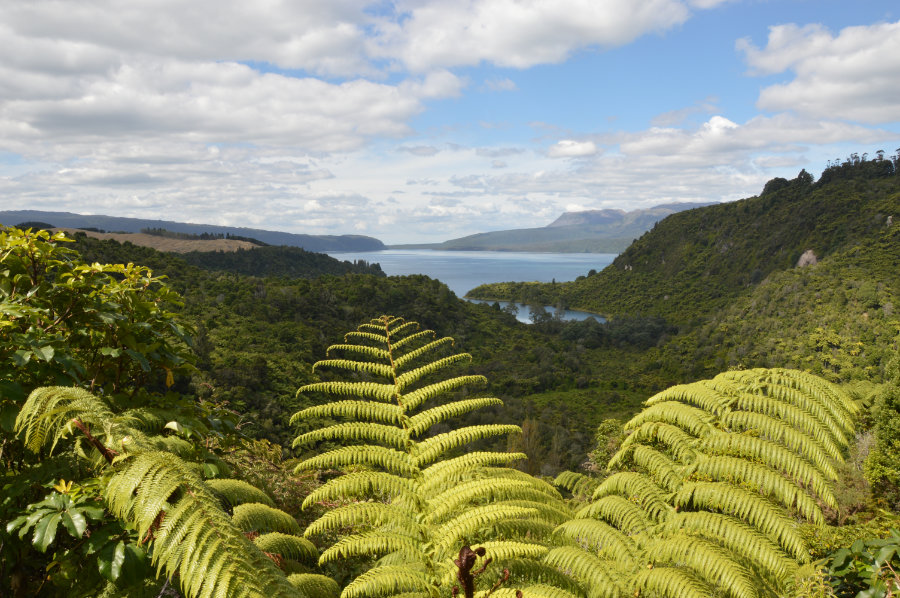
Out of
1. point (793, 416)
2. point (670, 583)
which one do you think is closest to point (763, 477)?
point (793, 416)

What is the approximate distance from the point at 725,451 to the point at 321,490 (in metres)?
1.87

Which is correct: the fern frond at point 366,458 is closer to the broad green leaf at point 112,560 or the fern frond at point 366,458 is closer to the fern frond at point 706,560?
the broad green leaf at point 112,560

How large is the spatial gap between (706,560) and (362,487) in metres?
1.40

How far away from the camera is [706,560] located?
190cm

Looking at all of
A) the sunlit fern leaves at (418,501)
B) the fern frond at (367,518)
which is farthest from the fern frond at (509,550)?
the fern frond at (367,518)

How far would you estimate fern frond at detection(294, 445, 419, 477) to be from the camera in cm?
196

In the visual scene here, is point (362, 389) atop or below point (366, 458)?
atop

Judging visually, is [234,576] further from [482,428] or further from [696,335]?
[696,335]

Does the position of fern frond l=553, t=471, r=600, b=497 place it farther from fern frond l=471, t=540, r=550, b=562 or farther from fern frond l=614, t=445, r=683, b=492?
fern frond l=471, t=540, r=550, b=562

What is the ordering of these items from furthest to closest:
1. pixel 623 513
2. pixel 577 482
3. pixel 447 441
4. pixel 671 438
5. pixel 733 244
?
pixel 733 244, pixel 577 482, pixel 671 438, pixel 623 513, pixel 447 441

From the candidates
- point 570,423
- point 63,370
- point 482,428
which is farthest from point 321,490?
point 570,423

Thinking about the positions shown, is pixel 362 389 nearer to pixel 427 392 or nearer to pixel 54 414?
pixel 427 392

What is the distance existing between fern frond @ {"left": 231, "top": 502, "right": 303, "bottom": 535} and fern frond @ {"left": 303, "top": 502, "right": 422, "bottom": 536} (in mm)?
440

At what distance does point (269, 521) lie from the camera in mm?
2207
